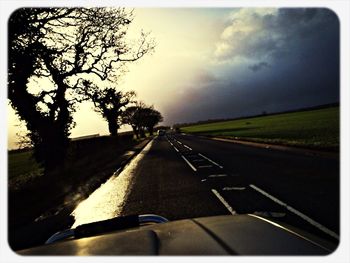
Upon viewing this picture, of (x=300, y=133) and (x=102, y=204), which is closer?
(x=102, y=204)

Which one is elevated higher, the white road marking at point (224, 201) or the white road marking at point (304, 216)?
the white road marking at point (304, 216)

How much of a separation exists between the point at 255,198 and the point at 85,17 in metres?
12.3

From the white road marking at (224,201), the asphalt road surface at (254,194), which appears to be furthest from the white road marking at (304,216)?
the white road marking at (224,201)

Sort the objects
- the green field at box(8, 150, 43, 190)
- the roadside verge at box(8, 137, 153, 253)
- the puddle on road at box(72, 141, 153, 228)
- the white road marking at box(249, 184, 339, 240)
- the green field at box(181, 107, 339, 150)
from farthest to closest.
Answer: the green field at box(181, 107, 339, 150) < the green field at box(8, 150, 43, 190) < the puddle on road at box(72, 141, 153, 228) < the white road marking at box(249, 184, 339, 240) < the roadside verge at box(8, 137, 153, 253)

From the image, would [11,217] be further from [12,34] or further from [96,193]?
[12,34]

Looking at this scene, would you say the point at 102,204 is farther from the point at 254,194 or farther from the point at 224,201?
the point at 254,194

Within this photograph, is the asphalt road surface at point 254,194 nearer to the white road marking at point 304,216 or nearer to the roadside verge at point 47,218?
the white road marking at point 304,216

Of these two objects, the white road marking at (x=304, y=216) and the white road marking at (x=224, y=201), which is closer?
the white road marking at (x=304, y=216)

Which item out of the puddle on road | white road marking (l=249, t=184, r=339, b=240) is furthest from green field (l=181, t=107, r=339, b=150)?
the puddle on road

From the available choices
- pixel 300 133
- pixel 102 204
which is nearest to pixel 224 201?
pixel 102 204

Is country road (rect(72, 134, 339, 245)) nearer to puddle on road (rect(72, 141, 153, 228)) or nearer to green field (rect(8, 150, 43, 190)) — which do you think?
puddle on road (rect(72, 141, 153, 228))

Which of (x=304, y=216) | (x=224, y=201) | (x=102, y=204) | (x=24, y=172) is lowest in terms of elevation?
(x=24, y=172)

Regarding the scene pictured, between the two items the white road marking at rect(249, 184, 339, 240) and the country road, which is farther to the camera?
the country road
